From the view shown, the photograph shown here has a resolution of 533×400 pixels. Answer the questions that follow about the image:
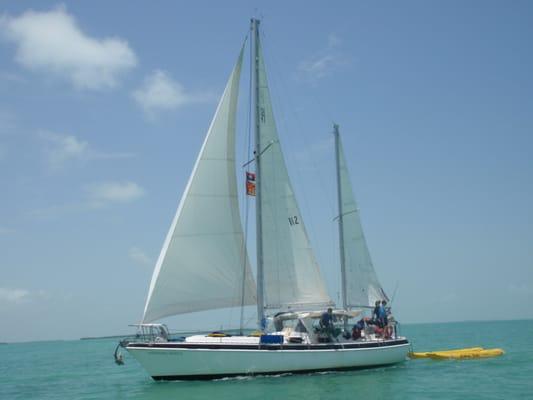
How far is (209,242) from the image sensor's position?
24594 millimetres

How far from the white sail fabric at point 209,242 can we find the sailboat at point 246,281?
4 centimetres

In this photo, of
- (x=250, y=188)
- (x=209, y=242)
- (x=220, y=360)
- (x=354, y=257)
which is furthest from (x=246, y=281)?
(x=354, y=257)

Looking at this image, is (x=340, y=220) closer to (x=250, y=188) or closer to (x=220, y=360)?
(x=250, y=188)

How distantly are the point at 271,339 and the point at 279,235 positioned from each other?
483cm

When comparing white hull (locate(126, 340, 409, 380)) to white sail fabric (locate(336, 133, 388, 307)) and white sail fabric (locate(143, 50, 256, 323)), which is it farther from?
white sail fabric (locate(336, 133, 388, 307))

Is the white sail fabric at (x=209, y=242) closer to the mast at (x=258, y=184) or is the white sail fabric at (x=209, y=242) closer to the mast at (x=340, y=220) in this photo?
the mast at (x=258, y=184)

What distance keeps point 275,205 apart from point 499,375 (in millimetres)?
12475

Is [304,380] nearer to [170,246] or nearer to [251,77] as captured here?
[170,246]

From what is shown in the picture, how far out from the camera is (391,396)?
2081 centimetres

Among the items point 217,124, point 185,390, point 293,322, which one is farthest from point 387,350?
point 217,124

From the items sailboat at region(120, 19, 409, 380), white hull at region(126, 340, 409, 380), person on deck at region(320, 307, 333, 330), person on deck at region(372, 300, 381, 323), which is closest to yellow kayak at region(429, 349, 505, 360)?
sailboat at region(120, 19, 409, 380)

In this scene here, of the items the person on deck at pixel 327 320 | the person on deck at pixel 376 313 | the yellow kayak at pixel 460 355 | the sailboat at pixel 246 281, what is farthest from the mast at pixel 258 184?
the yellow kayak at pixel 460 355

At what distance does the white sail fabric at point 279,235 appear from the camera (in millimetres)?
25797

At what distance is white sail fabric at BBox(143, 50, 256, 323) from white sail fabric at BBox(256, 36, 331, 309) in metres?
1.10
